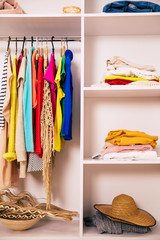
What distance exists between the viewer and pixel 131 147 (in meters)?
1.71

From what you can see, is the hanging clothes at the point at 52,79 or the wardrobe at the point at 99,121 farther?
the wardrobe at the point at 99,121

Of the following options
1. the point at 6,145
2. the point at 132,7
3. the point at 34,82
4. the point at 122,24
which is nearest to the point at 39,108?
the point at 34,82

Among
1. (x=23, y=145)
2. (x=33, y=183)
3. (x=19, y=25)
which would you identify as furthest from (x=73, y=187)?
(x=19, y=25)

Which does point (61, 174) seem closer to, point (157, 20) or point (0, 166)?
point (0, 166)

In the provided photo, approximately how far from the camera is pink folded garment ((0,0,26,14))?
68.9 inches

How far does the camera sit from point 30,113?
1.68m

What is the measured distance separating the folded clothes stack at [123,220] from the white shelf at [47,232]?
18 cm

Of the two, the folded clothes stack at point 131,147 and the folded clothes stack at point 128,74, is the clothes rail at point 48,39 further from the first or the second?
the folded clothes stack at point 131,147

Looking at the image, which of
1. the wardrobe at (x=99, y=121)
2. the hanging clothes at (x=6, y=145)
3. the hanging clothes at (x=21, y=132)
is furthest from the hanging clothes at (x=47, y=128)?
the wardrobe at (x=99, y=121)

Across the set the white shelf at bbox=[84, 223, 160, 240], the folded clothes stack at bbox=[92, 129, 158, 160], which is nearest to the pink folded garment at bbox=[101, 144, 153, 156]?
the folded clothes stack at bbox=[92, 129, 158, 160]

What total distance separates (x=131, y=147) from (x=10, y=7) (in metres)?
1.32

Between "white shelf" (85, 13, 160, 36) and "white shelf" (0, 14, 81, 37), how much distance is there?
0.11 m

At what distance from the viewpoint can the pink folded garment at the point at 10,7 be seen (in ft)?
5.74

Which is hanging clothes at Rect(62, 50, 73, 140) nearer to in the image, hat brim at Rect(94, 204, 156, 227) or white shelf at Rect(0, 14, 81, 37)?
white shelf at Rect(0, 14, 81, 37)
